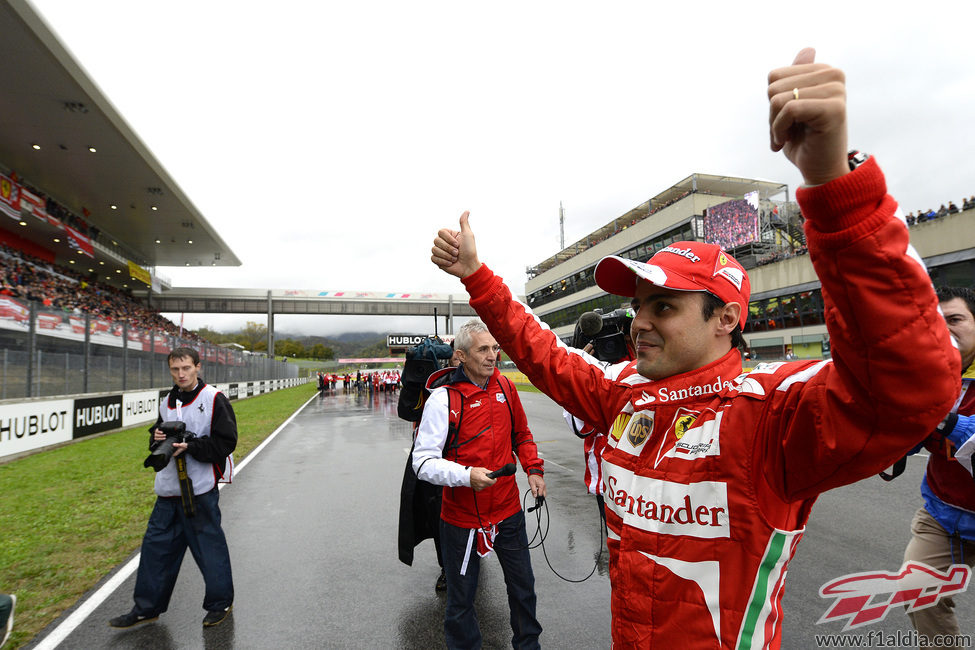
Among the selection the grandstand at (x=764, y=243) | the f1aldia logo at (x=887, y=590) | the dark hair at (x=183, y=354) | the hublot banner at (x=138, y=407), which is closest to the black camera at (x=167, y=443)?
the dark hair at (x=183, y=354)

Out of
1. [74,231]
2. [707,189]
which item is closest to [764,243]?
[707,189]

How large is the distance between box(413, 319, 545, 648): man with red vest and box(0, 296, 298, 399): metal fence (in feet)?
31.4

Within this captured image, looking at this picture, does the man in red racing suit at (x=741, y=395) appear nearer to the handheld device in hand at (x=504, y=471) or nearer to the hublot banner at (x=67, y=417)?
the handheld device in hand at (x=504, y=471)

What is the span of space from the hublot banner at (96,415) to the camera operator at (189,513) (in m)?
9.53

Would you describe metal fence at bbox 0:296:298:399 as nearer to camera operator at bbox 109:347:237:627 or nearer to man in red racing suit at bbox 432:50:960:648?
camera operator at bbox 109:347:237:627

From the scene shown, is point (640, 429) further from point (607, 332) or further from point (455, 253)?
point (607, 332)

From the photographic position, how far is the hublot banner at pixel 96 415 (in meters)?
11.0

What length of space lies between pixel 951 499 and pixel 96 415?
14.7 metres

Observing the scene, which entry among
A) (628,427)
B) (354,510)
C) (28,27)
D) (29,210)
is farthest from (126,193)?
(628,427)

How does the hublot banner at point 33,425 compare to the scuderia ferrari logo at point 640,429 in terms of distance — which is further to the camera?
the hublot banner at point 33,425

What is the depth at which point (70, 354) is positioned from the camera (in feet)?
35.5

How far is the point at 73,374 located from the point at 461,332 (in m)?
11.5

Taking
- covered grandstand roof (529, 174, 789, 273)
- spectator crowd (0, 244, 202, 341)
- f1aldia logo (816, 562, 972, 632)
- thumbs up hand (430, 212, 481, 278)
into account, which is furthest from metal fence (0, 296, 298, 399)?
covered grandstand roof (529, 174, 789, 273)

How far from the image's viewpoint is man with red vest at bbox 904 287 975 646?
2.52m
